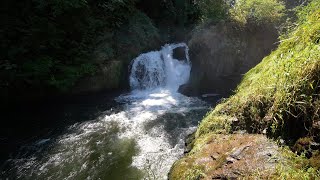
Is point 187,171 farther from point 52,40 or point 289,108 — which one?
point 52,40

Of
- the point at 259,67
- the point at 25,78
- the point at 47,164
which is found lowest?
the point at 47,164

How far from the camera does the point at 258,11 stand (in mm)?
11891

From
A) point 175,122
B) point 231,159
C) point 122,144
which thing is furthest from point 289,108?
point 175,122

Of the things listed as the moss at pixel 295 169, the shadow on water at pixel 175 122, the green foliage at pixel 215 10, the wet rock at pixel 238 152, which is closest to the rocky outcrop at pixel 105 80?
the shadow on water at pixel 175 122

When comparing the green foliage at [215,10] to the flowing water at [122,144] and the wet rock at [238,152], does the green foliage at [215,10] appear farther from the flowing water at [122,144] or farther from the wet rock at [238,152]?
the wet rock at [238,152]

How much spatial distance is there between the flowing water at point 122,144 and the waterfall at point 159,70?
1173 millimetres

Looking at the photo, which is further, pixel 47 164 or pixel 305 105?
pixel 47 164

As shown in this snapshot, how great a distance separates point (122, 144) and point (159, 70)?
6.16m

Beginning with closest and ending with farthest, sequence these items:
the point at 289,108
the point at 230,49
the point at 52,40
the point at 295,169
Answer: the point at 295,169
the point at 289,108
the point at 52,40
the point at 230,49

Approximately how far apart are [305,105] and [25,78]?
8.82 m

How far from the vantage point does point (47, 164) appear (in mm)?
5977

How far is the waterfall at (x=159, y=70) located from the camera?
39.7 ft

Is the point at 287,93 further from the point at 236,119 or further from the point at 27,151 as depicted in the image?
the point at 27,151

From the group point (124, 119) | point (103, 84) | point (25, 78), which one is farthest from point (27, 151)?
point (103, 84)
